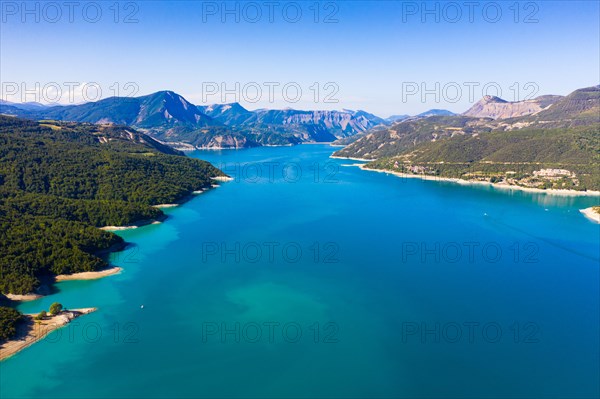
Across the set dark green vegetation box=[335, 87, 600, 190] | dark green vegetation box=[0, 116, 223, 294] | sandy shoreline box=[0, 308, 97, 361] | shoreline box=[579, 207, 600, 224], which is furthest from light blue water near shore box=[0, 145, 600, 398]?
dark green vegetation box=[335, 87, 600, 190]

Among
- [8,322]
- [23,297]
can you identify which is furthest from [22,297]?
[8,322]

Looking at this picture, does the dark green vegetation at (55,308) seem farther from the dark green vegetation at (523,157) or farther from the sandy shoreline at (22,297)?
the dark green vegetation at (523,157)

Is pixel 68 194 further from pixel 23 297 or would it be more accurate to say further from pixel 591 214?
pixel 591 214

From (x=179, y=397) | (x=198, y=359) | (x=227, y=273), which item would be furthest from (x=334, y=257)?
(x=179, y=397)

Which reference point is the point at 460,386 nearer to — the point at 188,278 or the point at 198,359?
the point at 198,359

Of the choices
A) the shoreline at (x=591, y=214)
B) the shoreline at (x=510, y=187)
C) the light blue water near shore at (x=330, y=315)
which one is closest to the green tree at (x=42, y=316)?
the light blue water near shore at (x=330, y=315)

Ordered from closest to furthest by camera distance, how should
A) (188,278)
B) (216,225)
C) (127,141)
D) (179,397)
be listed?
1. (179,397)
2. (188,278)
3. (216,225)
4. (127,141)
